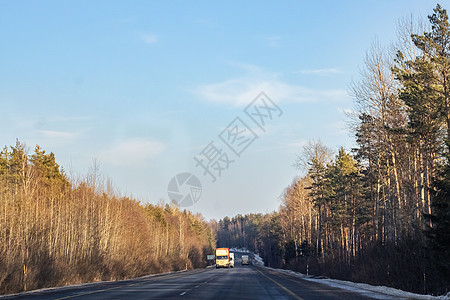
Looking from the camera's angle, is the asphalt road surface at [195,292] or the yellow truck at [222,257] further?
the yellow truck at [222,257]

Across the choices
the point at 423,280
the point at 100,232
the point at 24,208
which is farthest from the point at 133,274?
the point at 423,280

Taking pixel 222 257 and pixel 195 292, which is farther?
pixel 222 257

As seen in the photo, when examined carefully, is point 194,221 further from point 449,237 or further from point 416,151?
point 449,237

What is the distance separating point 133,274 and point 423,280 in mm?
32457

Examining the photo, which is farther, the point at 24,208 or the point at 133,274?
the point at 133,274

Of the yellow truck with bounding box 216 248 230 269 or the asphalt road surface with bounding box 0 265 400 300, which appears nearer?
the asphalt road surface with bounding box 0 265 400 300

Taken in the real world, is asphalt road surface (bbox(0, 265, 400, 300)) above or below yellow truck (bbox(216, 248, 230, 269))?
above

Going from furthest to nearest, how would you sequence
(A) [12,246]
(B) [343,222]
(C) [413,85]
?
(B) [343,222] < (C) [413,85] < (A) [12,246]

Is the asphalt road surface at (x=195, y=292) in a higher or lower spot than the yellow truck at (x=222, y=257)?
higher

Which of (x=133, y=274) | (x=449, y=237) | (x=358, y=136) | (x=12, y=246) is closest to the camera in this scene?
(x=449, y=237)

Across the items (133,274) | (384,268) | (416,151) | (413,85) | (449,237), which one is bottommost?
(133,274)

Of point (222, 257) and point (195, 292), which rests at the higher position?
point (195, 292)

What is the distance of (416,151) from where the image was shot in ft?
113

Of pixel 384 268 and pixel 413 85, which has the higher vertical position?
pixel 413 85
